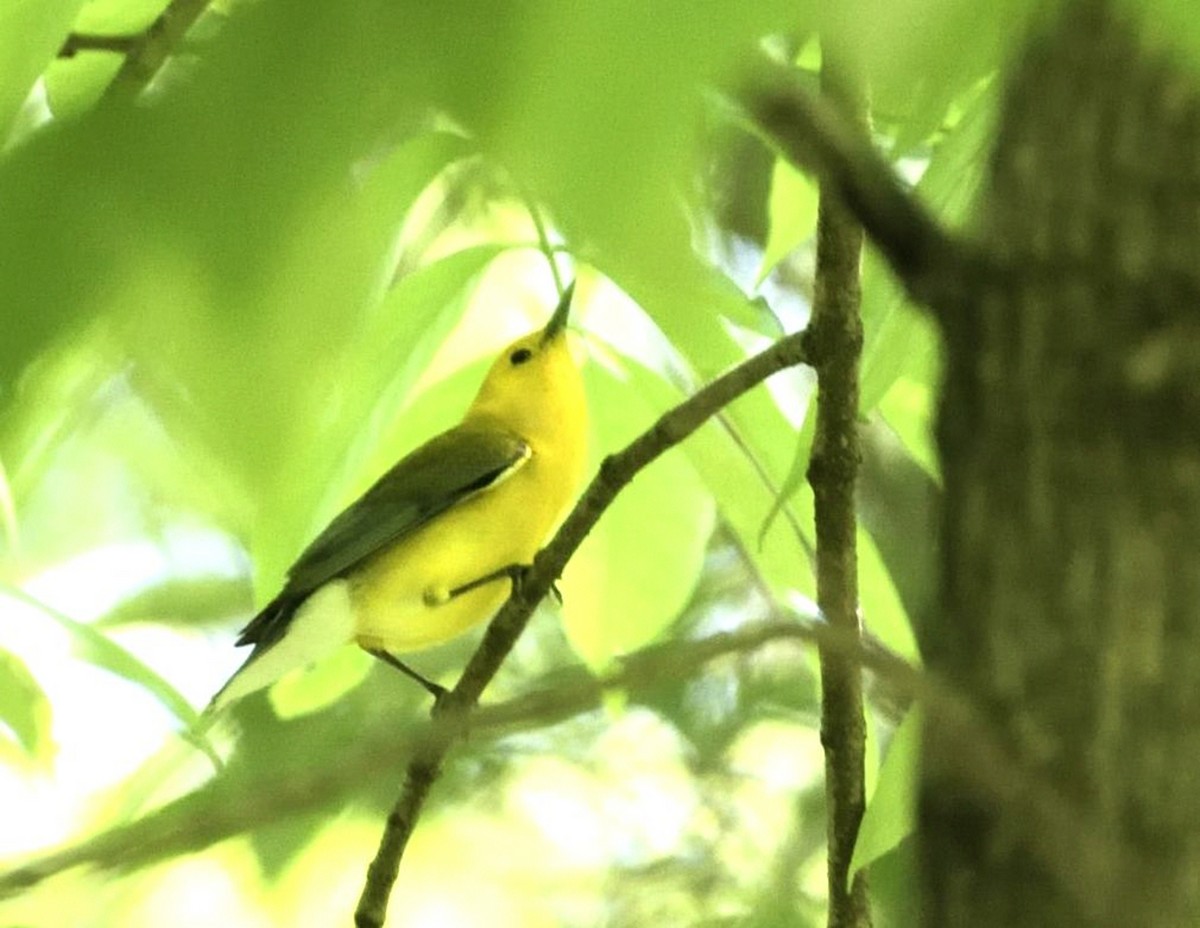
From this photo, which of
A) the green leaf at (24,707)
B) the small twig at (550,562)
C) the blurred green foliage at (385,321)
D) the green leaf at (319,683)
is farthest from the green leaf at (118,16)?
the green leaf at (319,683)

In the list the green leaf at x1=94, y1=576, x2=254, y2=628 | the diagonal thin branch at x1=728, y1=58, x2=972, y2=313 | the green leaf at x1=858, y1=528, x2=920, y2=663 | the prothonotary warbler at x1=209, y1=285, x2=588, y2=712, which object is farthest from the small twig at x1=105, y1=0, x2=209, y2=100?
the green leaf at x1=94, y1=576, x2=254, y2=628

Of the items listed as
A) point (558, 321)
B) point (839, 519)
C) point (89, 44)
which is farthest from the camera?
point (558, 321)

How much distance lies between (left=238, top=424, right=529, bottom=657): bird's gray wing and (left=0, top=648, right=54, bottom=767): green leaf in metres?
0.50

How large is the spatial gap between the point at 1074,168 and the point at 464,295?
1.59 ft

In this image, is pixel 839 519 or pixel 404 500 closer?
pixel 839 519

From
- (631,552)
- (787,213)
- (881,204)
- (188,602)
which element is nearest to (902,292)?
(881,204)

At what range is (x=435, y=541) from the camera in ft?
4.95

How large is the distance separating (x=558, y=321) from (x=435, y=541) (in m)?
→ 0.49

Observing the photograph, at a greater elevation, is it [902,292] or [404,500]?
[404,500]

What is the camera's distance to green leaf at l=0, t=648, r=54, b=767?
927mm

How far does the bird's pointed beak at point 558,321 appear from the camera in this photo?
0.90 meters

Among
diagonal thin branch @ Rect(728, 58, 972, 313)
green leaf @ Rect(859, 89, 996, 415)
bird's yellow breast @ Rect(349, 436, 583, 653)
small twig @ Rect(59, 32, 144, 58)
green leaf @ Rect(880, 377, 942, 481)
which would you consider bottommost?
diagonal thin branch @ Rect(728, 58, 972, 313)

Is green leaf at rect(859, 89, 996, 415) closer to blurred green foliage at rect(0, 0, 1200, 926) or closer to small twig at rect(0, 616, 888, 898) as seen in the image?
blurred green foliage at rect(0, 0, 1200, 926)

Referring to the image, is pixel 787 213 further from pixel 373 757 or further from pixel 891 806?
pixel 373 757
